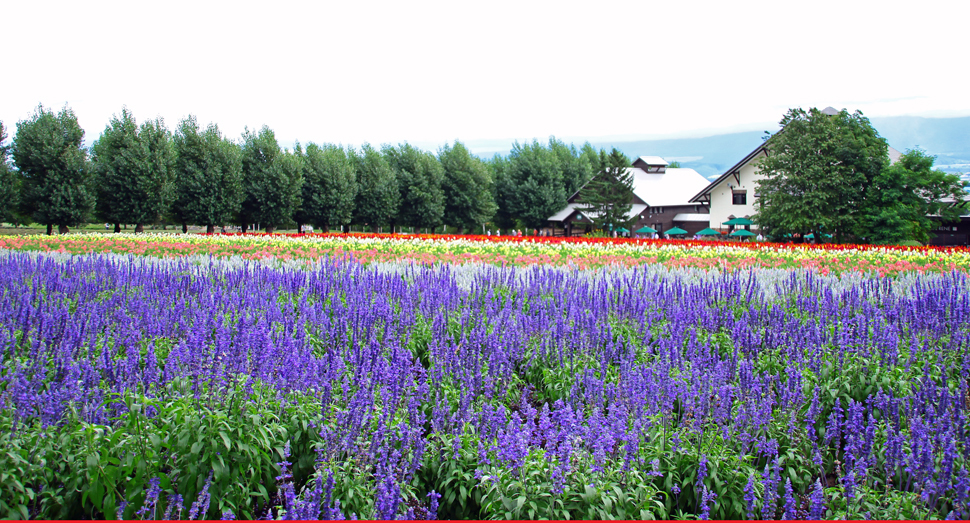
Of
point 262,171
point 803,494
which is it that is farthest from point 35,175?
point 803,494

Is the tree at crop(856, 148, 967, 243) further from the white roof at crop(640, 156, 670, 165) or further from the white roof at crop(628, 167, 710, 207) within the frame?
the white roof at crop(640, 156, 670, 165)

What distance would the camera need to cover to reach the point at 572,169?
7450 centimetres

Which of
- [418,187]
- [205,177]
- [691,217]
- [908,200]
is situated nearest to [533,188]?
[418,187]

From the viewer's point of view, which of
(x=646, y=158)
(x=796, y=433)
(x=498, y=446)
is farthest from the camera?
(x=646, y=158)

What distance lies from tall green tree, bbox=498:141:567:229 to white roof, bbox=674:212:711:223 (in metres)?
14.2

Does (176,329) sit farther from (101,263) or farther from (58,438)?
(101,263)

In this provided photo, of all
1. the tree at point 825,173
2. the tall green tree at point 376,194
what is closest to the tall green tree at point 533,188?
the tall green tree at point 376,194

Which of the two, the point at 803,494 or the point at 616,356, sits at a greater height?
the point at 616,356

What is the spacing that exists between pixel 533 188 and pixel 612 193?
11.8 meters

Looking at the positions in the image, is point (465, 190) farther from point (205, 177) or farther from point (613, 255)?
point (613, 255)

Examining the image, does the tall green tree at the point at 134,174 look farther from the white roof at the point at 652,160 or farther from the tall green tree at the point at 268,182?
the white roof at the point at 652,160

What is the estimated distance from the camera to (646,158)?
235ft

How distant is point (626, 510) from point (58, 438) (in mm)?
3671

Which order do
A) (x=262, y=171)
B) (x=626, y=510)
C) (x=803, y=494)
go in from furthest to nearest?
(x=262, y=171)
(x=803, y=494)
(x=626, y=510)
